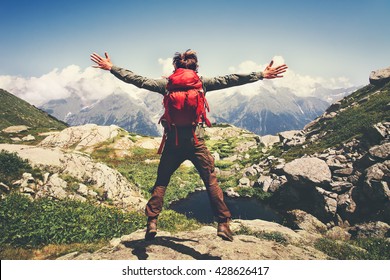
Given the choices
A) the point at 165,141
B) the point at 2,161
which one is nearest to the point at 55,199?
the point at 2,161

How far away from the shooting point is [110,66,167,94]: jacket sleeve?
249 inches

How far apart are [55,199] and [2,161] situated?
3.21 meters

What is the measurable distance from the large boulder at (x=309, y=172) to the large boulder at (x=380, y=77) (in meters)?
30.2

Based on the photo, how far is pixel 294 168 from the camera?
895 inches

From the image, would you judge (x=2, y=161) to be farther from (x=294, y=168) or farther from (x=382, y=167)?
(x=382, y=167)

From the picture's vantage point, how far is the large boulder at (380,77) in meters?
42.6

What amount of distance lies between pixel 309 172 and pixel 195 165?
18.1 m

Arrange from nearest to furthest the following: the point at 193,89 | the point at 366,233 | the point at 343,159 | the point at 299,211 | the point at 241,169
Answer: the point at 193,89, the point at 366,233, the point at 299,211, the point at 343,159, the point at 241,169

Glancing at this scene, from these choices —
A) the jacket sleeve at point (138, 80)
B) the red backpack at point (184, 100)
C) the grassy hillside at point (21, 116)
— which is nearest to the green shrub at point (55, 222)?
the red backpack at point (184, 100)

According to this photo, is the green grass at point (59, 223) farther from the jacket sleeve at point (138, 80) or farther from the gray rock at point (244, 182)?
the gray rock at point (244, 182)

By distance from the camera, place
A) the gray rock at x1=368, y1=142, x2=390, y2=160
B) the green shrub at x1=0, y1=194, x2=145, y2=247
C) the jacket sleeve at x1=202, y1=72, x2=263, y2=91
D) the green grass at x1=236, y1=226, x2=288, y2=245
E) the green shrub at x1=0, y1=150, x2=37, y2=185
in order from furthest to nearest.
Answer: the gray rock at x1=368, y1=142, x2=390, y2=160
the green shrub at x1=0, y1=150, x2=37, y2=185
the green grass at x1=236, y1=226, x2=288, y2=245
the green shrub at x1=0, y1=194, x2=145, y2=247
the jacket sleeve at x1=202, y1=72, x2=263, y2=91

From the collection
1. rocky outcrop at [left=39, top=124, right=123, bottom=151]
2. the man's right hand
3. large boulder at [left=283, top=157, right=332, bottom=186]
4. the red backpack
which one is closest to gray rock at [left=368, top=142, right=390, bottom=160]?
large boulder at [left=283, top=157, right=332, bottom=186]

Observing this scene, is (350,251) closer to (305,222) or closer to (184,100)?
(184,100)

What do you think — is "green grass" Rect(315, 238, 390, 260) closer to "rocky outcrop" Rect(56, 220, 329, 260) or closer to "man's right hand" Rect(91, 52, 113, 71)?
"rocky outcrop" Rect(56, 220, 329, 260)
